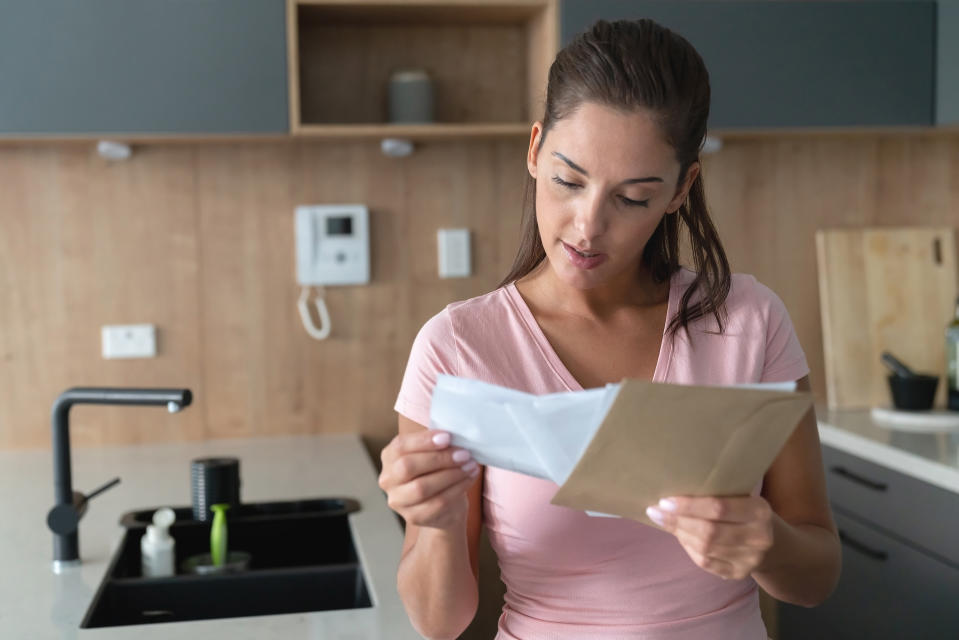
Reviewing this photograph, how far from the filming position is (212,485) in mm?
1689

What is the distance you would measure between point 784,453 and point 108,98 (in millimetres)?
1613

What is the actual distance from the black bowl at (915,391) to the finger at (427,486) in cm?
184

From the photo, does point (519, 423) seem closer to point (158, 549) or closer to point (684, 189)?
point (684, 189)

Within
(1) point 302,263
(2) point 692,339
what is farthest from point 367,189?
(2) point 692,339

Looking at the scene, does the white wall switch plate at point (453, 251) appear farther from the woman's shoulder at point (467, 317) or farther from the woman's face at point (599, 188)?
the woman's face at point (599, 188)

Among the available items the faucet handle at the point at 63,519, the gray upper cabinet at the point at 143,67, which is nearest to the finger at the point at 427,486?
the faucet handle at the point at 63,519

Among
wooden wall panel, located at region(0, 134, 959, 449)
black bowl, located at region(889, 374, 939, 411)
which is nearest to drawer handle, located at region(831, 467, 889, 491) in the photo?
black bowl, located at region(889, 374, 939, 411)

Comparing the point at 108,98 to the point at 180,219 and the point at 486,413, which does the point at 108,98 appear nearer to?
the point at 180,219

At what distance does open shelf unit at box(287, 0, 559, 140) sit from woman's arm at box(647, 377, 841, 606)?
135 cm

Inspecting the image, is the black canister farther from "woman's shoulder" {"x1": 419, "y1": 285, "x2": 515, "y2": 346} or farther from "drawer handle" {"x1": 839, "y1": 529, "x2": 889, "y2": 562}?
"drawer handle" {"x1": 839, "y1": 529, "x2": 889, "y2": 562}

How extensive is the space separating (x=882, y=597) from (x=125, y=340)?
1837mm

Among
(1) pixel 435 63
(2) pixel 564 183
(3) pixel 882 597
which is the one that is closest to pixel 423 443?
(2) pixel 564 183

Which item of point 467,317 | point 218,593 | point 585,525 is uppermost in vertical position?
point 467,317

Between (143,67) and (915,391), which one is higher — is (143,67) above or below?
above
